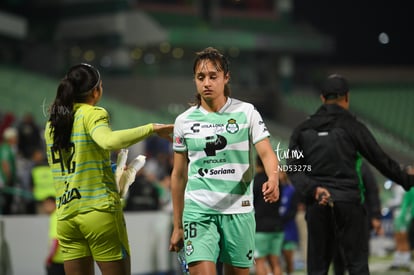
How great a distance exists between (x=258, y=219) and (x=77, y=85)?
4.79 metres

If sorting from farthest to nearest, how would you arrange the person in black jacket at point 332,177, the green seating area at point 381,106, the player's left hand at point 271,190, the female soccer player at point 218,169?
the green seating area at point 381,106
the person in black jacket at point 332,177
the female soccer player at point 218,169
the player's left hand at point 271,190

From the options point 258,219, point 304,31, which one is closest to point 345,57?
point 304,31

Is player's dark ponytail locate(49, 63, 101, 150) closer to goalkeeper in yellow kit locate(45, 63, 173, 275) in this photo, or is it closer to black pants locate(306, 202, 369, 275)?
goalkeeper in yellow kit locate(45, 63, 173, 275)

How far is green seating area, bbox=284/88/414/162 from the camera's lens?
1216 inches

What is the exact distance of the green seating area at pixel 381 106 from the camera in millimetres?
30891

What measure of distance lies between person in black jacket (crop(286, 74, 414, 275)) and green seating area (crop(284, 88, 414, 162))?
71.8 ft

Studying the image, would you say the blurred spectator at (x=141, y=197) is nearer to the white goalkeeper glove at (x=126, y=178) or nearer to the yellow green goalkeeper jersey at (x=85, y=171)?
the white goalkeeper glove at (x=126, y=178)

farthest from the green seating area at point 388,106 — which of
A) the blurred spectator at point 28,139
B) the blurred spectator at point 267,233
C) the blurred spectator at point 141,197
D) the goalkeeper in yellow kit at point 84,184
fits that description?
the goalkeeper in yellow kit at point 84,184

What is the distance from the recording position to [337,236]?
26.1 feet

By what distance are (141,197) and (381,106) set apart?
20.8 m

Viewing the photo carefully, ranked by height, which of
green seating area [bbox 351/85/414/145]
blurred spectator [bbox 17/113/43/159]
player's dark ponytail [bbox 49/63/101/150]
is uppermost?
green seating area [bbox 351/85/414/145]

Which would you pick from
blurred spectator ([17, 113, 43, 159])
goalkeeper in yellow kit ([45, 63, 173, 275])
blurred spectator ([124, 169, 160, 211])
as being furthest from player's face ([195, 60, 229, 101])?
blurred spectator ([17, 113, 43, 159])

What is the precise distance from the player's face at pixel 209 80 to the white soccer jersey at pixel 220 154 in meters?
0.13

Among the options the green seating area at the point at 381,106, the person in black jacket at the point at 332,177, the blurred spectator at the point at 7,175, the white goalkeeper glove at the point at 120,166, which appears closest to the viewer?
the white goalkeeper glove at the point at 120,166
